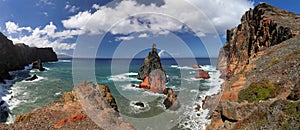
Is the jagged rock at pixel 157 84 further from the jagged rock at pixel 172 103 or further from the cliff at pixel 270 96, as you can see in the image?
the cliff at pixel 270 96

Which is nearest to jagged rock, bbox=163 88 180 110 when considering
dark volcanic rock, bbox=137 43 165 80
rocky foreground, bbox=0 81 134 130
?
rocky foreground, bbox=0 81 134 130

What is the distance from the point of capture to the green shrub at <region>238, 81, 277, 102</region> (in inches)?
459

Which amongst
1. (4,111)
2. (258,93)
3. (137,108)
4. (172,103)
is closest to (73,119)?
(258,93)

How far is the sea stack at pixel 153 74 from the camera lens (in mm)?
45987

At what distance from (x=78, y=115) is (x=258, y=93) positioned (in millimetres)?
13684

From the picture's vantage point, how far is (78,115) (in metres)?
16.1

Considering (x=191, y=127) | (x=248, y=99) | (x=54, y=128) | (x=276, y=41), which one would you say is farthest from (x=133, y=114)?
(x=276, y=41)

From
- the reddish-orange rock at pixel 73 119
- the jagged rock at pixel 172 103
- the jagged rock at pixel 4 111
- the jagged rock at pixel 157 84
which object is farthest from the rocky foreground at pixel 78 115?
the jagged rock at pixel 157 84

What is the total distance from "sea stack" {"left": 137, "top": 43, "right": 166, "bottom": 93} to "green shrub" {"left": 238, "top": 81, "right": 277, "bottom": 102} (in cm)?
3159

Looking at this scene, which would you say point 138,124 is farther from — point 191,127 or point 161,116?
point 191,127

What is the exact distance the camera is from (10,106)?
31312mm

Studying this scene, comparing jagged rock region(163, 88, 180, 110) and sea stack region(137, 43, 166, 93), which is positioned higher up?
sea stack region(137, 43, 166, 93)

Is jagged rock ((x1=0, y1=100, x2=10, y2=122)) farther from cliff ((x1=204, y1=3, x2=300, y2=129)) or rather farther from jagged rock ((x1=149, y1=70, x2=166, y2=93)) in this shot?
cliff ((x1=204, y1=3, x2=300, y2=129))

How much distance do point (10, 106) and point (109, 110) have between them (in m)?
23.1
